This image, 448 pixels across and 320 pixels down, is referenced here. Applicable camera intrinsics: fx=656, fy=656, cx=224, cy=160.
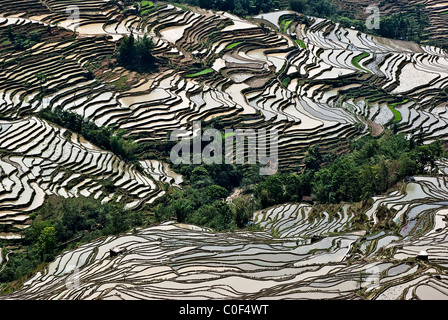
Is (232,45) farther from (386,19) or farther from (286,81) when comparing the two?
(386,19)

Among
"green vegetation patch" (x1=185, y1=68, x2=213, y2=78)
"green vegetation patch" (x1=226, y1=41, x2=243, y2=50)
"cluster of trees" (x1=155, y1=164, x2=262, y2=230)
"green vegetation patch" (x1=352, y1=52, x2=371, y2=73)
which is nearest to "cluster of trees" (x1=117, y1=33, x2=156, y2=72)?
"green vegetation patch" (x1=185, y1=68, x2=213, y2=78)

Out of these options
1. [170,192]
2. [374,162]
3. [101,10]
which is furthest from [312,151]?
[101,10]

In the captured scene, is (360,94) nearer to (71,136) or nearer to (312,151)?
(312,151)

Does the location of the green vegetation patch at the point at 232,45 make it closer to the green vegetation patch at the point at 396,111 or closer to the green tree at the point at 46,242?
the green vegetation patch at the point at 396,111

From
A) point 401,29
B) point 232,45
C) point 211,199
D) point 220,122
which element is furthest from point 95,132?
point 401,29

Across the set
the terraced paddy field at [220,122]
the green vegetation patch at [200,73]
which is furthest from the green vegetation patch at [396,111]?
the green vegetation patch at [200,73]

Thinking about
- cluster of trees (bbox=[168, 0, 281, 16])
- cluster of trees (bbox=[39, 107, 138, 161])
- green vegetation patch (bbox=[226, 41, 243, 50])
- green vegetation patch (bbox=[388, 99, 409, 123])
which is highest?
cluster of trees (bbox=[168, 0, 281, 16])

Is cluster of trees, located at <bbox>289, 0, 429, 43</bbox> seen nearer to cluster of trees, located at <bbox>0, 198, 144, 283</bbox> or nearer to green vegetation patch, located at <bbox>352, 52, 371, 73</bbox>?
green vegetation patch, located at <bbox>352, 52, 371, 73</bbox>
